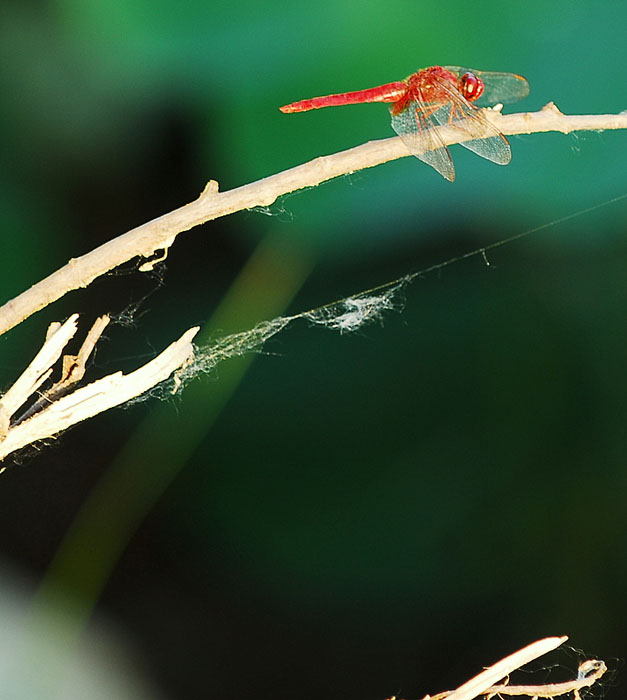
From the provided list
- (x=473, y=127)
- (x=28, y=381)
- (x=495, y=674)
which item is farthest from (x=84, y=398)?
(x=473, y=127)

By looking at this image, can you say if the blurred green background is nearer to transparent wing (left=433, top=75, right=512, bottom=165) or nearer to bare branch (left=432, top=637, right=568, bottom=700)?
transparent wing (left=433, top=75, right=512, bottom=165)

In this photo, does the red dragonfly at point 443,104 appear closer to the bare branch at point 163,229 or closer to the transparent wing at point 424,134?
the transparent wing at point 424,134

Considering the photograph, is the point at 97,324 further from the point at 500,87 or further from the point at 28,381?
the point at 500,87

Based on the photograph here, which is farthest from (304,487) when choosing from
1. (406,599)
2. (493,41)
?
(493,41)

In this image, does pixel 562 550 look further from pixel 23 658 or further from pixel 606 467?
pixel 23 658

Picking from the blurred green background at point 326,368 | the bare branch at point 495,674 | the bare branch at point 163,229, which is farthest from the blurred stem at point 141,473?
the bare branch at point 495,674

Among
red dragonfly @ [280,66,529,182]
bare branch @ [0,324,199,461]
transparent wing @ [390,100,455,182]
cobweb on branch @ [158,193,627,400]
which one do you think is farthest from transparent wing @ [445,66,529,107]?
bare branch @ [0,324,199,461]
